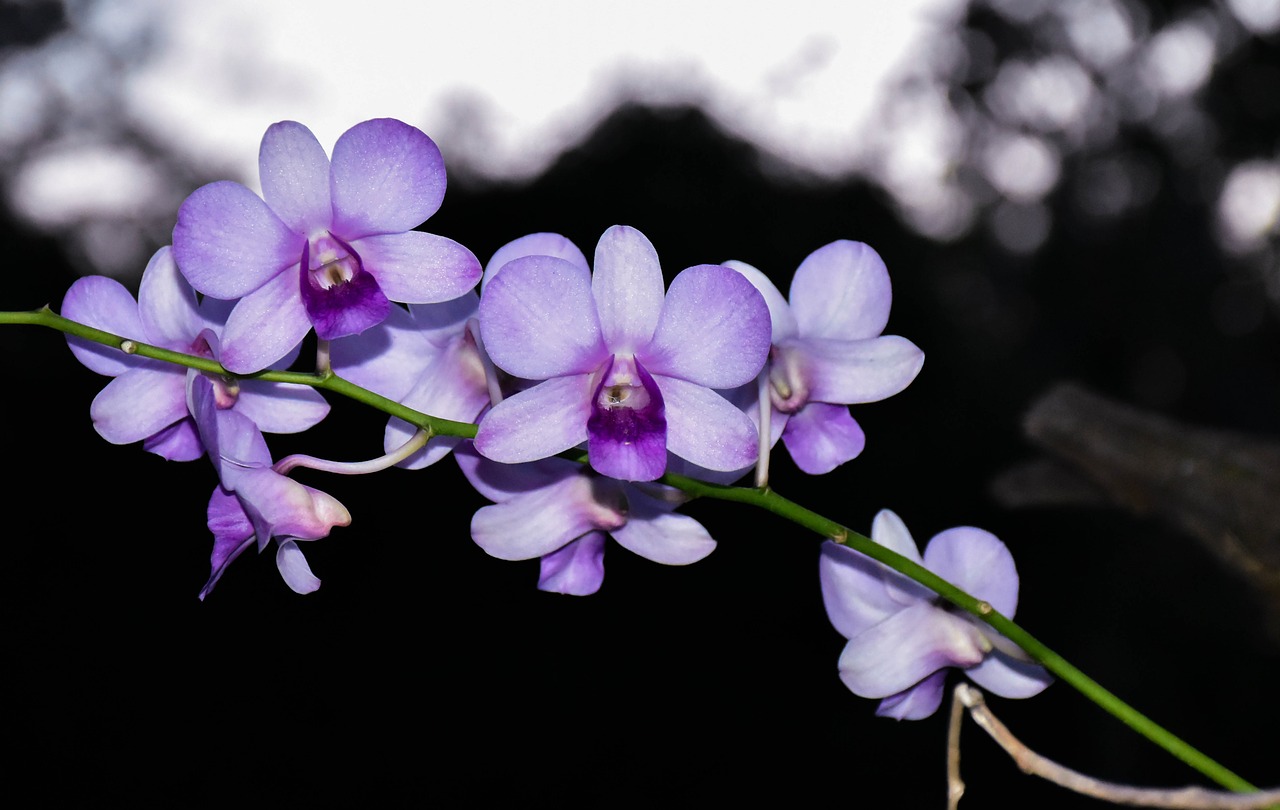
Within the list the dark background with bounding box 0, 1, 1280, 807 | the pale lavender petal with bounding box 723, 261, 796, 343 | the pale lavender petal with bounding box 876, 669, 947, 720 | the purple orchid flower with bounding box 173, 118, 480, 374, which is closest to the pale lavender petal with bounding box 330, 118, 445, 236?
the purple orchid flower with bounding box 173, 118, 480, 374

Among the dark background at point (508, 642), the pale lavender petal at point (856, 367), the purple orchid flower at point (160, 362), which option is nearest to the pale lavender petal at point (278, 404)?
the purple orchid flower at point (160, 362)

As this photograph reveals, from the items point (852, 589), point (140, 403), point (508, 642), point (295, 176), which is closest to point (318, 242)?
point (295, 176)

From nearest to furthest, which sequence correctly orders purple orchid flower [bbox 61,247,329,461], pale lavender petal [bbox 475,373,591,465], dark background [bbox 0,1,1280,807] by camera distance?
pale lavender petal [bbox 475,373,591,465] < purple orchid flower [bbox 61,247,329,461] < dark background [bbox 0,1,1280,807]

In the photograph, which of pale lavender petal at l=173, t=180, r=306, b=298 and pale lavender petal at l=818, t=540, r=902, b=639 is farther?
pale lavender petal at l=818, t=540, r=902, b=639

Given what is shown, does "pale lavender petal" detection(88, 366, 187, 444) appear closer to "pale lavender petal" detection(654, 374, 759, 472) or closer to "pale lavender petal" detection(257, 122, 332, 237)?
"pale lavender petal" detection(257, 122, 332, 237)

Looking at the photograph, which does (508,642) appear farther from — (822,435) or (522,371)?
(522,371)

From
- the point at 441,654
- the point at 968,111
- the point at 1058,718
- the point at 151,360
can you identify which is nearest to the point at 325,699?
the point at 441,654

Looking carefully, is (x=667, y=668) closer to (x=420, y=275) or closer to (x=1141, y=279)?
(x=420, y=275)
